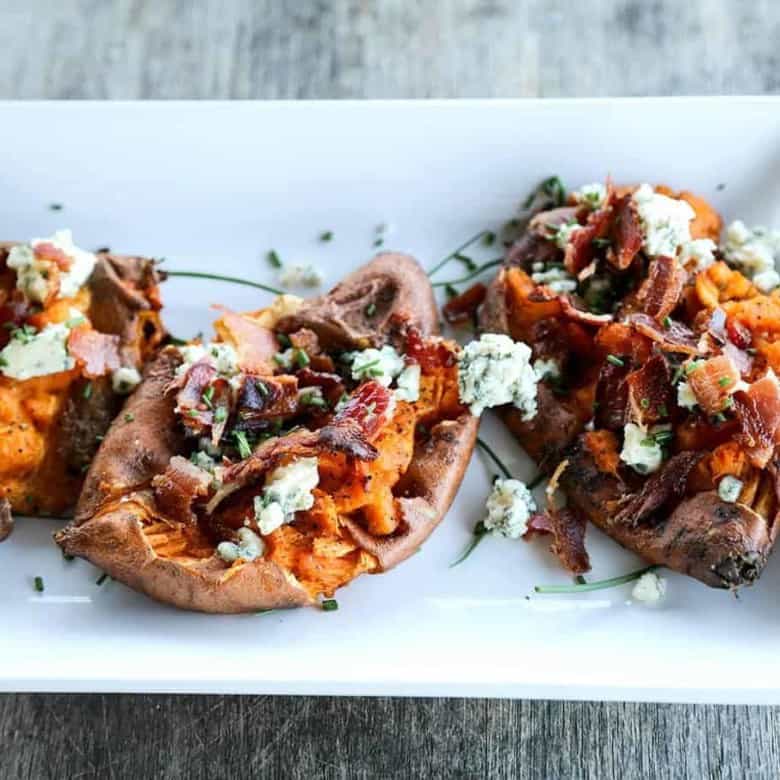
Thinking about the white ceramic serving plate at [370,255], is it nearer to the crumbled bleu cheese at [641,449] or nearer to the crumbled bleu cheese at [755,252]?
the crumbled bleu cheese at [755,252]

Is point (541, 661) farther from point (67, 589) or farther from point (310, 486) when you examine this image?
point (67, 589)

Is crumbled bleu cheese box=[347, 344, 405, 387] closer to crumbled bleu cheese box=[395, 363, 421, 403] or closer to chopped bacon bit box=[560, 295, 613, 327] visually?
crumbled bleu cheese box=[395, 363, 421, 403]

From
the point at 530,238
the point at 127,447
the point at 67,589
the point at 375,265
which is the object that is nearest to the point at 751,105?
the point at 530,238

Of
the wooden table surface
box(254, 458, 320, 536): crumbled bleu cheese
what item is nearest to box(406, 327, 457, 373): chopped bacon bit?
box(254, 458, 320, 536): crumbled bleu cheese

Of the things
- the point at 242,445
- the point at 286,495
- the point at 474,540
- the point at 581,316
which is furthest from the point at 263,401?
the point at 581,316

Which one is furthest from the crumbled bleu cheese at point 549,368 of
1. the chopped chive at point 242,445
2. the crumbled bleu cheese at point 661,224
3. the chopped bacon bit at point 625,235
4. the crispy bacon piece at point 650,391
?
the chopped chive at point 242,445

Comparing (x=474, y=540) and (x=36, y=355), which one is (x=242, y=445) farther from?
(x=474, y=540)

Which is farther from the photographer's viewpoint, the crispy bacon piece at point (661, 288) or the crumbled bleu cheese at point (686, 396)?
the crispy bacon piece at point (661, 288)
